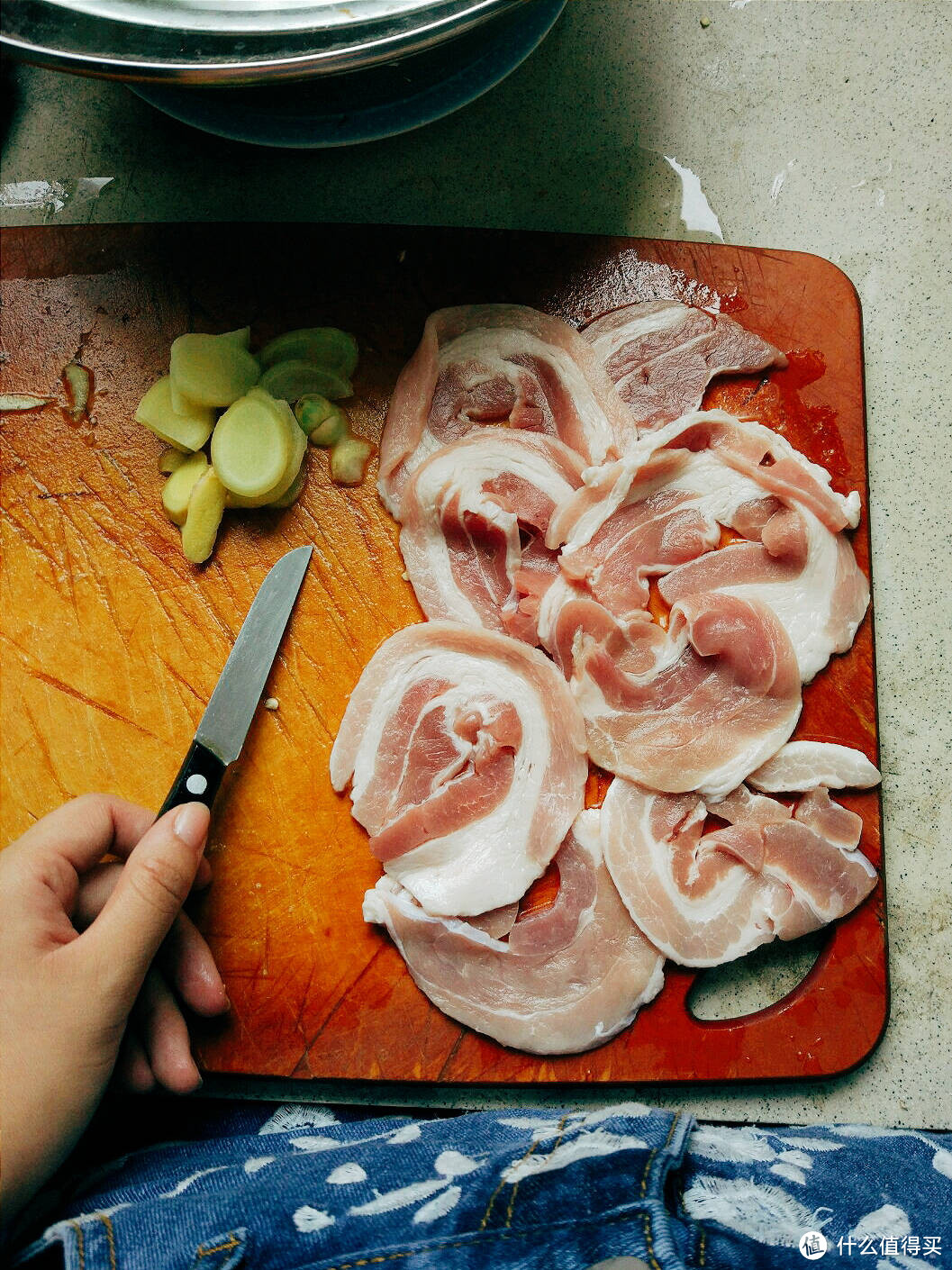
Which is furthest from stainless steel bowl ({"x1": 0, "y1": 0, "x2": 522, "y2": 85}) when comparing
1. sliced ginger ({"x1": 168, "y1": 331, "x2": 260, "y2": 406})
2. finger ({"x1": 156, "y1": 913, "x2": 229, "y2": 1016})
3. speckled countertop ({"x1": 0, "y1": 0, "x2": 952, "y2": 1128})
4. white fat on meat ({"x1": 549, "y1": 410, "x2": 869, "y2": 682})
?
finger ({"x1": 156, "y1": 913, "x2": 229, "y2": 1016})

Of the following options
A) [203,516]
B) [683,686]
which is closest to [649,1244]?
[683,686]

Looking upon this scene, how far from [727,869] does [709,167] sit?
4.87 feet

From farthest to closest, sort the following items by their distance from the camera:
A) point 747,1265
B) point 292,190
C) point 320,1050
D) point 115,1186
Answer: point 292,190, point 320,1050, point 115,1186, point 747,1265

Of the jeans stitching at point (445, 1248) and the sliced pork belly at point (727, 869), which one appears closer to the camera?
the jeans stitching at point (445, 1248)

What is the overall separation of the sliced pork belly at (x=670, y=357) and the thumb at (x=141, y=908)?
46.8 inches

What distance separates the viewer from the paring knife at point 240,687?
5.31 ft

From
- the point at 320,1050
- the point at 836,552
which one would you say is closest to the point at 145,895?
the point at 320,1050

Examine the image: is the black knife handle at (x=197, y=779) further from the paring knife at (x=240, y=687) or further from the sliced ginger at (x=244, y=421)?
the sliced ginger at (x=244, y=421)

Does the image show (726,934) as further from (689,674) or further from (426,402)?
(426,402)

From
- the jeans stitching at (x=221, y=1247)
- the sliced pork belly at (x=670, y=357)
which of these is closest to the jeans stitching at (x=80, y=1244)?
the jeans stitching at (x=221, y=1247)

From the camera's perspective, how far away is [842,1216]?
1.48 meters

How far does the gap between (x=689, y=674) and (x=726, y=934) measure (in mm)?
485

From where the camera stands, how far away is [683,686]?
1.75 m

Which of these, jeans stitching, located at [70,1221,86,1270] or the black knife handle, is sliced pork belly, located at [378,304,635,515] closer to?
the black knife handle
